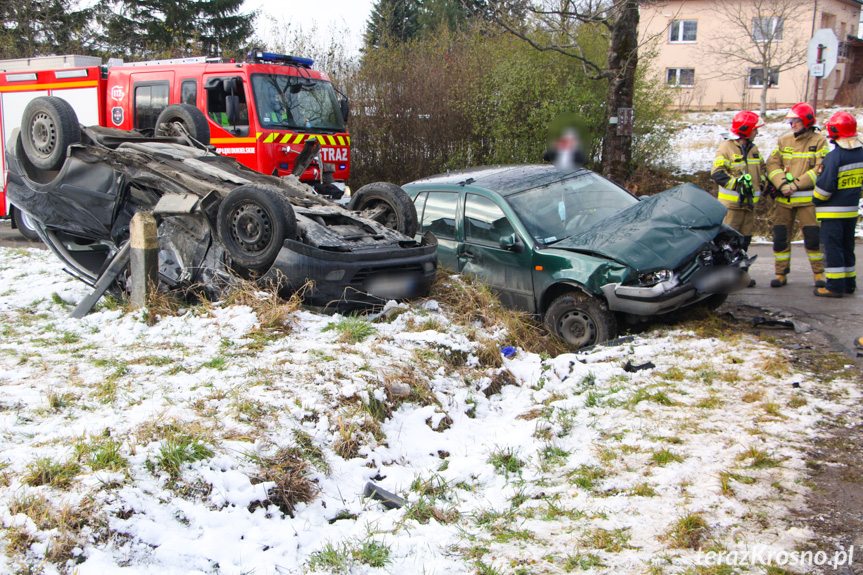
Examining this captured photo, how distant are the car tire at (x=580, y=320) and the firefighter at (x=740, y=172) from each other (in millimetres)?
3042

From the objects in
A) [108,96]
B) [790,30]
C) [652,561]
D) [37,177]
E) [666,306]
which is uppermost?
[790,30]

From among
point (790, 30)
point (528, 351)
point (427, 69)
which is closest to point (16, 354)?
point (528, 351)

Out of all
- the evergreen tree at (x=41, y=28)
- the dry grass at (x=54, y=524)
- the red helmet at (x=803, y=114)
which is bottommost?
the dry grass at (x=54, y=524)

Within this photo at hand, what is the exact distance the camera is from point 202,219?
5.93 metres

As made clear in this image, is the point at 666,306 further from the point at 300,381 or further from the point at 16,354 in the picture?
the point at 16,354

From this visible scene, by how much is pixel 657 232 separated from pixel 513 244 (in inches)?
48.7

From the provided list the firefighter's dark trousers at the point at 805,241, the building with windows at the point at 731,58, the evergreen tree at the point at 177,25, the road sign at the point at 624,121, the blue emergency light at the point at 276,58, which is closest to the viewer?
the firefighter's dark trousers at the point at 805,241

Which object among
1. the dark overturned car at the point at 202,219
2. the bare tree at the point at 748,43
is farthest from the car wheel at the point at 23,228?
the bare tree at the point at 748,43

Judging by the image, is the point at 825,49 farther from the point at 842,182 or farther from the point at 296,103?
the point at 296,103

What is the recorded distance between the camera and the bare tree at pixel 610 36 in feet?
36.3

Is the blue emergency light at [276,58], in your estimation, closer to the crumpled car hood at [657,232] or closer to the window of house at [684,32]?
the crumpled car hood at [657,232]

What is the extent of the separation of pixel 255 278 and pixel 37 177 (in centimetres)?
264

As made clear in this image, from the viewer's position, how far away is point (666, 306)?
5340 mm

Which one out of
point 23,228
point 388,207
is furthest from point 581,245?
point 23,228
